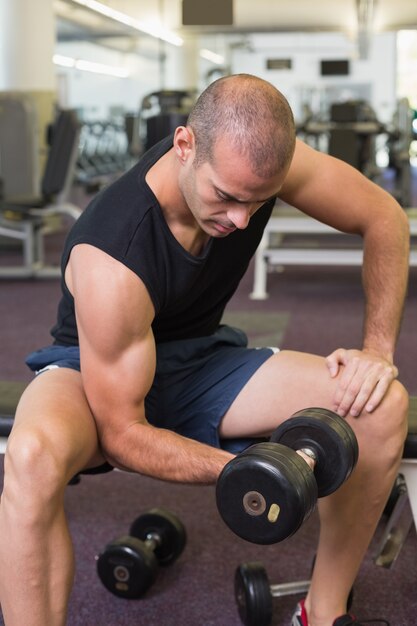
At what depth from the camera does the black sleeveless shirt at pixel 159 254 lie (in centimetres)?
138

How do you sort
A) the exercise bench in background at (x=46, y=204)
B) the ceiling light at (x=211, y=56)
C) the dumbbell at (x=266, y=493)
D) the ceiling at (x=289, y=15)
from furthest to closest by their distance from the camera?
the ceiling light at (x=211, y=56) → the ceiling at (x=289, y=15) → the exercise bench in background at (x=46, y=204) → the dumbbell at (x=266, y=493)

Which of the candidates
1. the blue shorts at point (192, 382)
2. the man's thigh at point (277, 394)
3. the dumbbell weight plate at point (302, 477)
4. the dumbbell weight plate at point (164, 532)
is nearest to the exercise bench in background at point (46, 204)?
the dumbbell weight plate at point (164, 532)

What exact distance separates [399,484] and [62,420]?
77 cm

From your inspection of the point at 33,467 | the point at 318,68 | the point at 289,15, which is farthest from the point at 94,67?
the point at 33,467

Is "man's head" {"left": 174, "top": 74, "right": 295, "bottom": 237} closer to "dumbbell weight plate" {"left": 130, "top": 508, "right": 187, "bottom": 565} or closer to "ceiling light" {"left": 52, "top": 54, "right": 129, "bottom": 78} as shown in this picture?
"dumbbell weight plate" {"left": 130, "top": 508, "right": 187, "bottom": 565}

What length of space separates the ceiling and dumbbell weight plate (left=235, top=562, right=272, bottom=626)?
19.4ft

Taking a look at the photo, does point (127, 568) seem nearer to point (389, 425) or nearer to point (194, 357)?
point (194, 357)

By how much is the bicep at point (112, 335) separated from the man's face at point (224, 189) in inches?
6.0

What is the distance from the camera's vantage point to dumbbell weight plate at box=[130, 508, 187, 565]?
1846 mm

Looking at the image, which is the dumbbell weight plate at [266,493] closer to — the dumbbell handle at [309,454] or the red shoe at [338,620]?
the dumbbell handle at [309,454]

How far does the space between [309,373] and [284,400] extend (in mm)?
62

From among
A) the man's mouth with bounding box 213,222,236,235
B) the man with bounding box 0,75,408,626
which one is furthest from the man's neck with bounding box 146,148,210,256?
the man's mouth with bounding box 213,222,236,235

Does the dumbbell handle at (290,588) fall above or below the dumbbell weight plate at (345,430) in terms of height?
below

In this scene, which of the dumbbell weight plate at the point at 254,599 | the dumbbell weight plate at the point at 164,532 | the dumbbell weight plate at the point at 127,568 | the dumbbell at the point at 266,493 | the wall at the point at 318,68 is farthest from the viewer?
the wall at the point at 318,68
